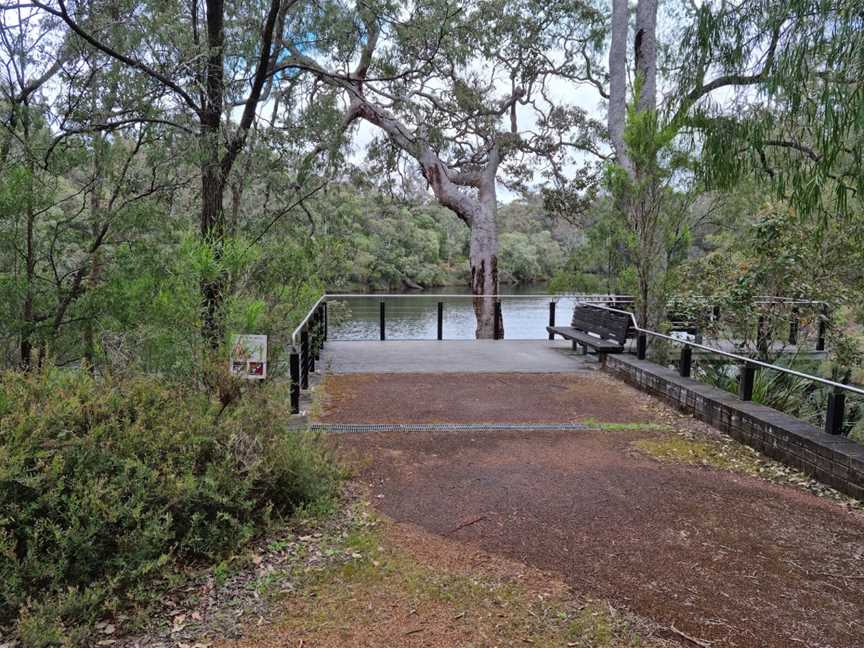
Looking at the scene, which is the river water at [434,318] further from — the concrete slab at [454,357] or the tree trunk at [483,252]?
the concrete slab at [454,357]

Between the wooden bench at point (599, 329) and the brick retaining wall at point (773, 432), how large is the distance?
1266mm

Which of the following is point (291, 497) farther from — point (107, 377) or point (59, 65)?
point (59, 65)

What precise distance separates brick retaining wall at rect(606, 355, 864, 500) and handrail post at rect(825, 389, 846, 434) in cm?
6

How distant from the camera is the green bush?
7.25 ft

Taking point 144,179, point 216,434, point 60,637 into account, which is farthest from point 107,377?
point 144,179

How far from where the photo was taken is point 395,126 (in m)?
13.9

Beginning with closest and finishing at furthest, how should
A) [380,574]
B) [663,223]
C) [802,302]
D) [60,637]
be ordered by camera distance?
[60,637]
[380,574]
[802,302]
[663,223]

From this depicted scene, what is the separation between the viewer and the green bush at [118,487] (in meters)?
2.21

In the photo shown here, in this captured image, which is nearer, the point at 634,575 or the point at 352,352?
the point at 634,575

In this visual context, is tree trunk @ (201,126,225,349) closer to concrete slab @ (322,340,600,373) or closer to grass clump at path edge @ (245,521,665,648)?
grass clump at path edge @ (245,521,665,648)

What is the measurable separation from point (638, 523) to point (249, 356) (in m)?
2.31

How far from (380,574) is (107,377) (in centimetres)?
173

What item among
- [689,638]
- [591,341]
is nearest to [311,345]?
[591,341]

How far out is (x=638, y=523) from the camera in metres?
3.11
